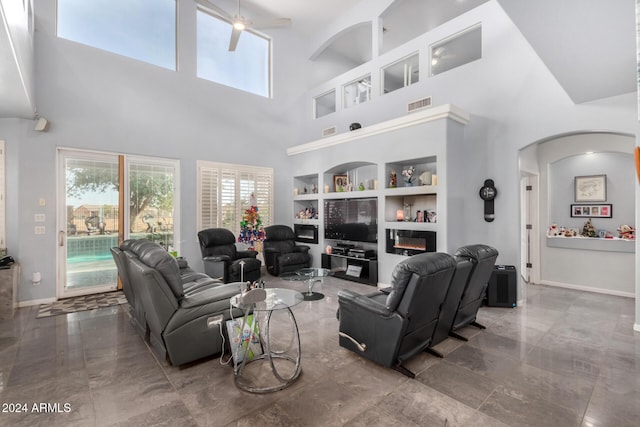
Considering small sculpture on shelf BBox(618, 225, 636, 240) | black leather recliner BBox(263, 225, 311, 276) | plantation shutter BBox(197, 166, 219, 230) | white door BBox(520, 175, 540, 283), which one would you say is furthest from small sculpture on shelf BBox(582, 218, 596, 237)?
plantation shutter BBox(197, 166, 219, 230)

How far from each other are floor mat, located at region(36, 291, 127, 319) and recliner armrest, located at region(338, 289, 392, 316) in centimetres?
375

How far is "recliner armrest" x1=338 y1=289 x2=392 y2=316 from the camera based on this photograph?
8.33 ft

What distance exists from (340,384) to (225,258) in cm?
343

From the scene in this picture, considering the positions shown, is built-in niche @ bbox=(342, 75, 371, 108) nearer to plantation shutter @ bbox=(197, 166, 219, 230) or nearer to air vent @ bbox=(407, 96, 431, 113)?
air vent @ bbox=(407, 96, 431, 113)

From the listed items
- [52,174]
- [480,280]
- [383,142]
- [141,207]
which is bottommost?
[480,280]

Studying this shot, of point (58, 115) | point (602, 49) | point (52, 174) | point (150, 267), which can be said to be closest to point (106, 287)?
point (52, 174)

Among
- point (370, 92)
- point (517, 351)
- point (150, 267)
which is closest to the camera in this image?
point (150, 267)

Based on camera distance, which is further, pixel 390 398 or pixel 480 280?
pixel 480 280

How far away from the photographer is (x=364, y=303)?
2711 millimetres

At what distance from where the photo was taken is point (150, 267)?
2510mm

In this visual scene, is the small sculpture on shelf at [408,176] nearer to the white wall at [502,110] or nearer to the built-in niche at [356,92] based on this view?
the white wall at [502,110]

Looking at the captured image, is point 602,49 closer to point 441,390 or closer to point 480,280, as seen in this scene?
point 480,280

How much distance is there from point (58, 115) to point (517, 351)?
22.5ft

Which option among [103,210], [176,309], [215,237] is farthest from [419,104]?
[103,210]
